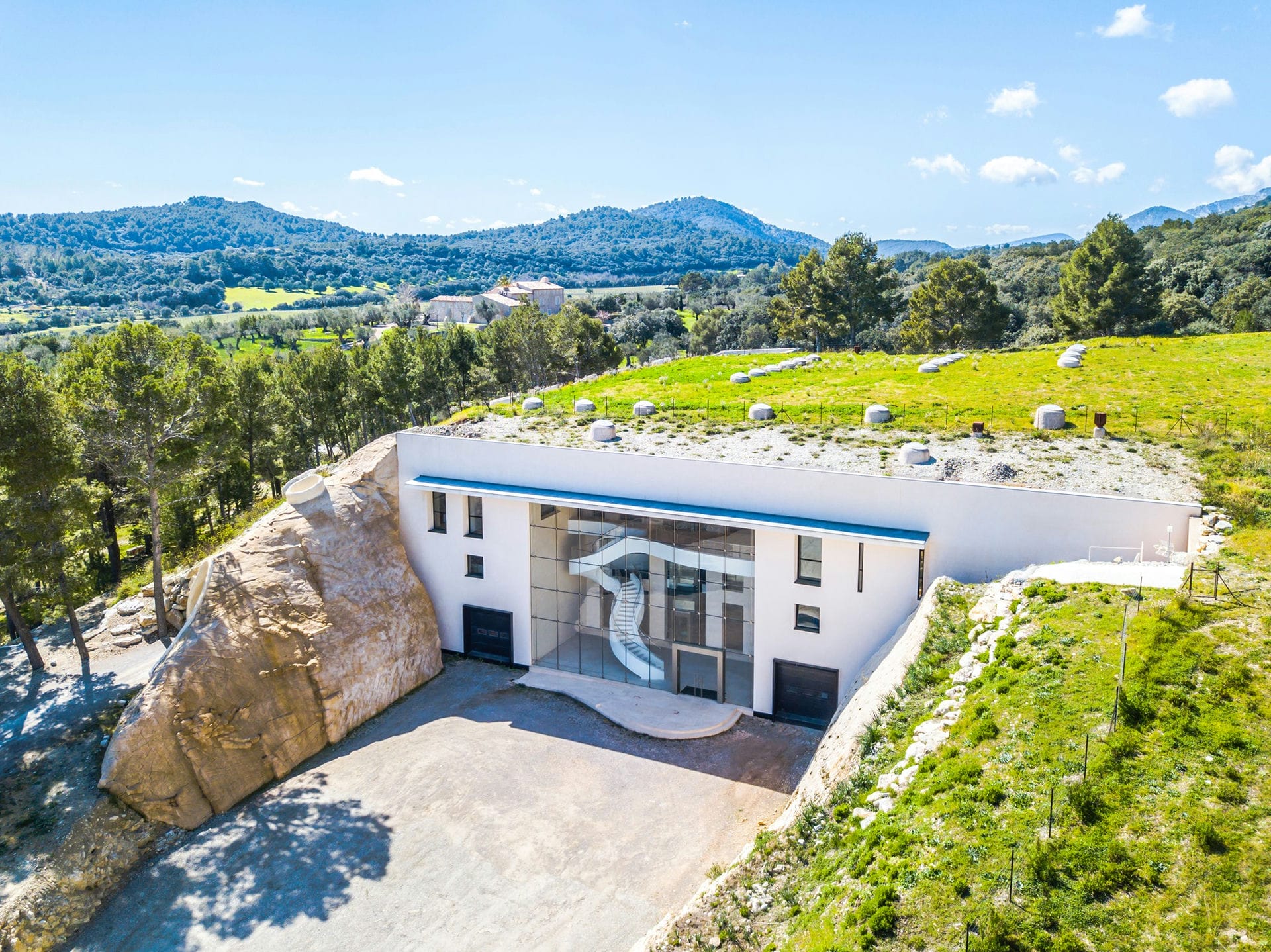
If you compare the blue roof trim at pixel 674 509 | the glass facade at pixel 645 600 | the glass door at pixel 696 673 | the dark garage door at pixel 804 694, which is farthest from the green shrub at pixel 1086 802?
the glass door at pixel 696 673

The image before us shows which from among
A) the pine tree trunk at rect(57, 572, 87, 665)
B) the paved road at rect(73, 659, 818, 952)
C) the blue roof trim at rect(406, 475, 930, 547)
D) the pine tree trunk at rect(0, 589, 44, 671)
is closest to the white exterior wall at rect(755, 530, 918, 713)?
the blue roof trim at rect(406, 475, 930, 547)

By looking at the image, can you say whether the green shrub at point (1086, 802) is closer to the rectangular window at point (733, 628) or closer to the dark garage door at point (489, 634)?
the rectangular window at point (733, 628)

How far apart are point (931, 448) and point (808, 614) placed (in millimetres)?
8323

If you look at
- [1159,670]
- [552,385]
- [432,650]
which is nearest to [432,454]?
[432,650]

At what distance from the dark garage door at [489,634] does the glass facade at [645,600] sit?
1051mm

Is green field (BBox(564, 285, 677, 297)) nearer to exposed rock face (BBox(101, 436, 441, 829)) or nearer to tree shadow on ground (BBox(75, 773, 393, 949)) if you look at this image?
exposed rock face (BBox(101, 436, 441, 829))

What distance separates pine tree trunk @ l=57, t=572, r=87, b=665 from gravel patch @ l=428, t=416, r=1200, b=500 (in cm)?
1299

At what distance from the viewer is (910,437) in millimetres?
26875

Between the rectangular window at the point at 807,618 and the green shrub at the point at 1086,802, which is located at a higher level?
the green shrub at the point at 1086,802

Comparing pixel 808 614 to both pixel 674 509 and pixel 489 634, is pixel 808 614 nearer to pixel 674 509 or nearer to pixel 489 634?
pixel 674 509

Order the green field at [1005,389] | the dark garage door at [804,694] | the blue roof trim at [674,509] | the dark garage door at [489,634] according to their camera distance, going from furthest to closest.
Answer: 1. the green field at [1005,389]
2. the dark garage door at [489,634]
3. the dark garage door at [804,694]
4. the blue roof trim at [674,509]

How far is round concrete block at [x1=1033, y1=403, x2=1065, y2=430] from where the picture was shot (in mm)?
26672

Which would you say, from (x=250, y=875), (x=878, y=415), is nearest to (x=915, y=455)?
(x=878, y=415)

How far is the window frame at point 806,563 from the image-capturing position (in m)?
21.4
